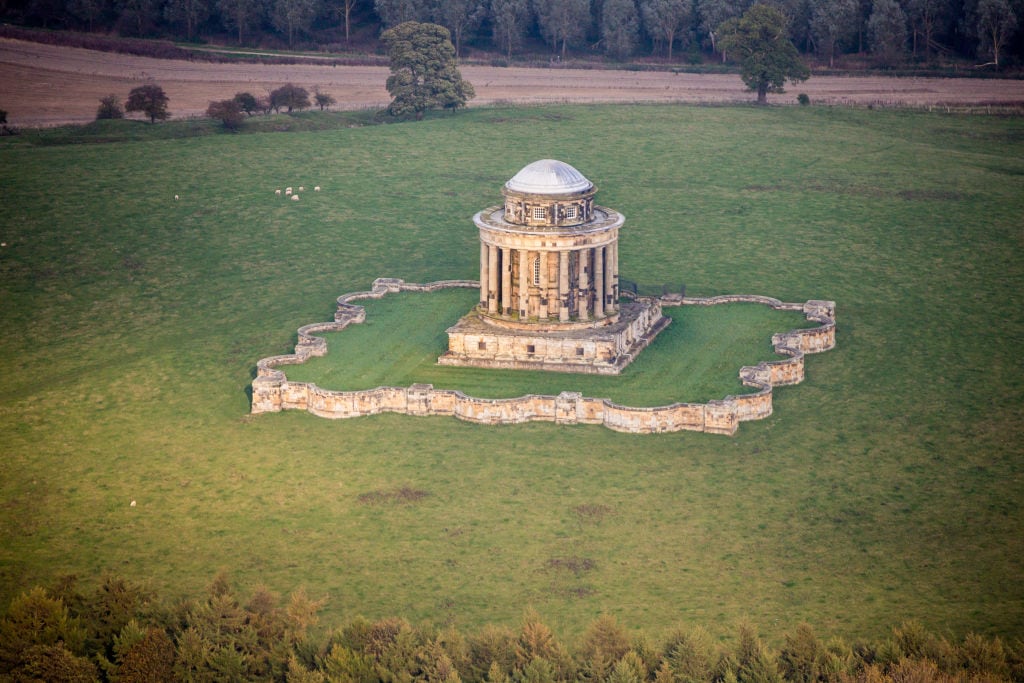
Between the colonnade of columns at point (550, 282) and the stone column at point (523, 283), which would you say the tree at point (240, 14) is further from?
the stone column at point (523, 283)

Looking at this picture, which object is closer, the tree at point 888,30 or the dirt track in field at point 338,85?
the dirt track in field at point 338,85

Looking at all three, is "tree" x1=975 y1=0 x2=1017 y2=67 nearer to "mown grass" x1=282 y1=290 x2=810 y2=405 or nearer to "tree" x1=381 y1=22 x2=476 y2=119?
"tree" x1=381 y1=22 x2=476 y2=119

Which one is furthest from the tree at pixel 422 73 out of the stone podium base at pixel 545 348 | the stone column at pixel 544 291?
the stone podium base at pixel 545 348

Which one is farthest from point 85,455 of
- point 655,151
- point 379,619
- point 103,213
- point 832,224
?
point 655,151

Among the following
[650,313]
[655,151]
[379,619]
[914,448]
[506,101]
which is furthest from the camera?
[506,101]

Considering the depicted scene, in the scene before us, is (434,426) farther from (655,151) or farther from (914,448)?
(655,151)

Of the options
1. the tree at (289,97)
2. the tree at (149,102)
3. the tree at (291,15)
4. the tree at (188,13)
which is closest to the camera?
the tree at (149,102)
